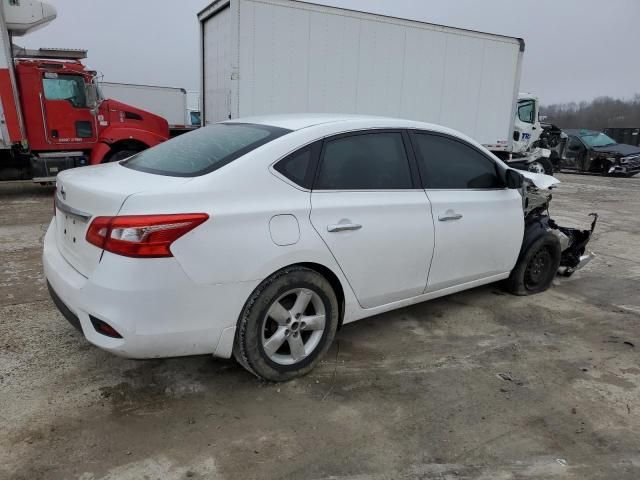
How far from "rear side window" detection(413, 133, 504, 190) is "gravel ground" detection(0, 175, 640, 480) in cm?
115

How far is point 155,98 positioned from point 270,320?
19212 mm

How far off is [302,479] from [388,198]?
5.92 ft

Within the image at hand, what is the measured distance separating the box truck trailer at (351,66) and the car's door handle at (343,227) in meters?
6.05

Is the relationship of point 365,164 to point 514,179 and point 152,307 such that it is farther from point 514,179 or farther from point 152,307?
point 152,307

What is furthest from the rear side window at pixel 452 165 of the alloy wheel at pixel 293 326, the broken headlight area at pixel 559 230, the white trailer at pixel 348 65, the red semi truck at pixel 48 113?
the red semi truck at pixel 48 113

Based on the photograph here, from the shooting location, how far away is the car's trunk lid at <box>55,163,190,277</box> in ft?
8.28

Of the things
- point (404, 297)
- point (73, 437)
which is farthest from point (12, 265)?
point (404, 297)

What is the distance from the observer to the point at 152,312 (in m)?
2.44

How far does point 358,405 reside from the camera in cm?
290

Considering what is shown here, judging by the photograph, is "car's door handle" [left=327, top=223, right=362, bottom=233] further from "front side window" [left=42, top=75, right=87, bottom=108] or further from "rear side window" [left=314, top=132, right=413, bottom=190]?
"front side window" [left=42, top=75, right=87, bottom=108]

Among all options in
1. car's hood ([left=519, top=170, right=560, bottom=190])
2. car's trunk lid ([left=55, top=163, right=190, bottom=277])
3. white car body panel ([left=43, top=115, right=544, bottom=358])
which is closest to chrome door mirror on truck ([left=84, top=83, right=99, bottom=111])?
white car body panel ([left=43, top=115, right=544, bottom=358])

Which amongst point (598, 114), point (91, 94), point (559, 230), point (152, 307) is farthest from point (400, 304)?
point (598, 114)

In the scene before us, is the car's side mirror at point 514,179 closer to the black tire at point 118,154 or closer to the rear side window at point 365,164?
the rear side window at point 365,164

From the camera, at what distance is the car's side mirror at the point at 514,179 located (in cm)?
407
